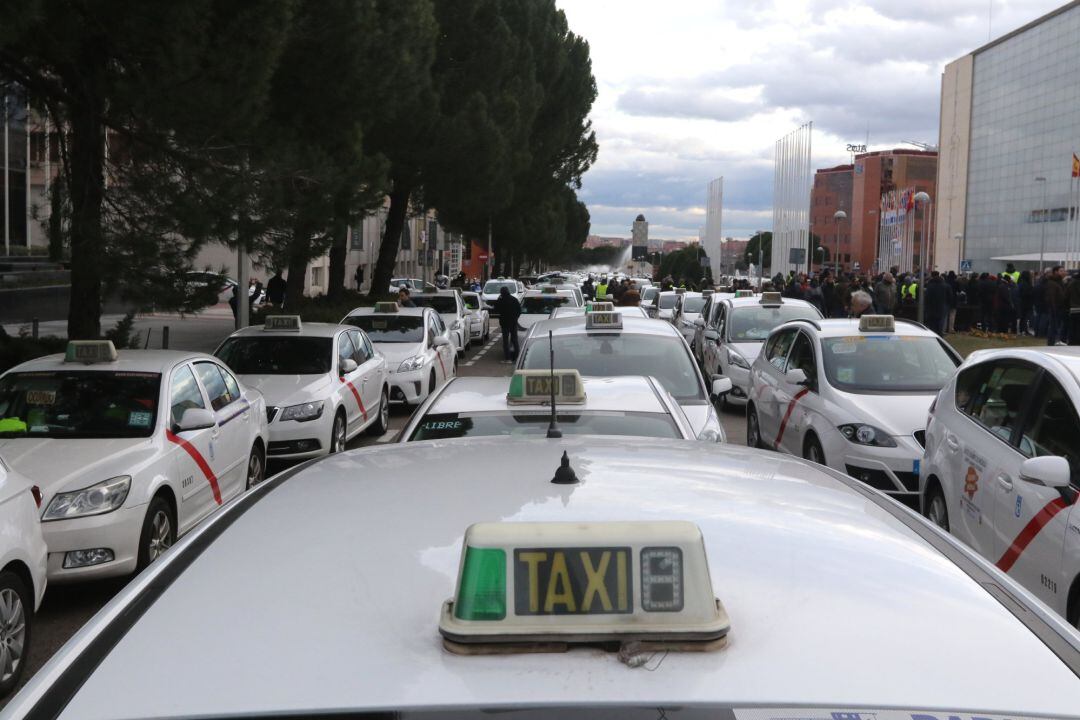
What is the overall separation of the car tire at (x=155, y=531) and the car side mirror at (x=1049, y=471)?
16.3 feet

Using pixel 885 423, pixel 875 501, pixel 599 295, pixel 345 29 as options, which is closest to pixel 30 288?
pixel 599 295

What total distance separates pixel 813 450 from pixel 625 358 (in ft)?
5.93

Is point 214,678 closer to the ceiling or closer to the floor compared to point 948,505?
closer to the ceiling

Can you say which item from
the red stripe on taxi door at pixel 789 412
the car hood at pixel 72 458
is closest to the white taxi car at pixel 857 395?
the red stripe on taxi door at pixel 789 412

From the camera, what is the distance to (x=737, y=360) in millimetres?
16484

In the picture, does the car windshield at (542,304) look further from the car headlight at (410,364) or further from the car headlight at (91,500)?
the car headlight at (91,500)

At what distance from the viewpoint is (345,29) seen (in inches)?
731

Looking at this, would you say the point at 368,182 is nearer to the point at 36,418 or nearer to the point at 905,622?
the point at 36,418

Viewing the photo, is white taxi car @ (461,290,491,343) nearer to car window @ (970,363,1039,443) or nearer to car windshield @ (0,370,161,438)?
car windshield @ (0,370,161,438)

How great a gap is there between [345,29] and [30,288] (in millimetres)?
19507

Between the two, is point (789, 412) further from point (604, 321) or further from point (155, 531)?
point (155, 531)

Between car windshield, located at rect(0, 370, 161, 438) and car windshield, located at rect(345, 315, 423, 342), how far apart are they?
9342mm

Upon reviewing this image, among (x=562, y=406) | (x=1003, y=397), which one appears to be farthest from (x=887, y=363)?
(x=562, y=406)

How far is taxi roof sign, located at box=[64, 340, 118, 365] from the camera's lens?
8742 mm
